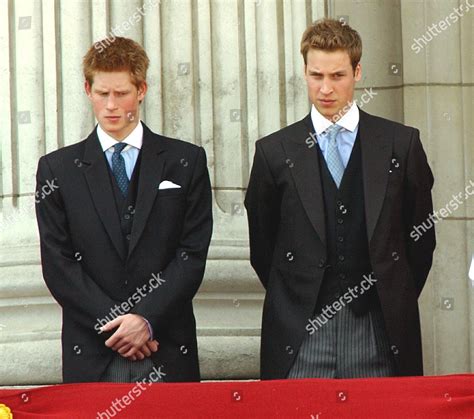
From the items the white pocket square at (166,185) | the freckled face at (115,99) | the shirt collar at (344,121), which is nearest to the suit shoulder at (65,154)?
the freckled face at (115,99)

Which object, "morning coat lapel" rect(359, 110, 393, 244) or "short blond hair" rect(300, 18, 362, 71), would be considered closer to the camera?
"morning coat lapel" rect(359, 110, 393, 244)

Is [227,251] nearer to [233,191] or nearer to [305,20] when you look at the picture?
[233,191]

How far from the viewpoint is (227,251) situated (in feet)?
25.9

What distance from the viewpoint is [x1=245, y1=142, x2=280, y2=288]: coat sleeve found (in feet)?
21.4

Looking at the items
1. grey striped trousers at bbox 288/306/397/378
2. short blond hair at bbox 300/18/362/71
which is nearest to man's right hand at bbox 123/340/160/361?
grey striped trousers at bbox 288/306/397/378

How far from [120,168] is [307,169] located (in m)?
0.80

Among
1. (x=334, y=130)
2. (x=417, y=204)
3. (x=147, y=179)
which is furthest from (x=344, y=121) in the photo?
(x=147, y=179)

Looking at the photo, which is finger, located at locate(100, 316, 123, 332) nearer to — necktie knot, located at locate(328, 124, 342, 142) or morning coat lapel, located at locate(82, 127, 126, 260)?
morning coat lapel, located at locate(82, 127, 126, 260)

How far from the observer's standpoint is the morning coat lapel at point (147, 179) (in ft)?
20.9

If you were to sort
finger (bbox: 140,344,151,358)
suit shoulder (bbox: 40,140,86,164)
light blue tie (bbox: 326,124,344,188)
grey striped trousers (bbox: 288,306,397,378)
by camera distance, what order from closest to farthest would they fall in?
grey striped trousers (bbox: 288,306,397,378) < finger (bbox: 140,344,151,358) < light blue tie (bbox: 326,124,344,188) < suit shoulder (bbox: 40,140,86,164)

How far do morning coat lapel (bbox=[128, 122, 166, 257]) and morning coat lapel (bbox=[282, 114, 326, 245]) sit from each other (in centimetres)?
54

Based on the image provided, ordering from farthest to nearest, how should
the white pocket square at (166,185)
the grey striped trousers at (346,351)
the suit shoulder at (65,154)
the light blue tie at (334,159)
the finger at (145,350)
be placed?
the suit shoulder at (65,154) < the white pocket square at (166,185) < the light blue tie at (334,159) < the finger at (145,350) < the grey striped trousers at (346,351)

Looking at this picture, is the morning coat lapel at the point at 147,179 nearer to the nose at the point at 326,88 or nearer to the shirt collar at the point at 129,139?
the shirt collar at the point at 129,139

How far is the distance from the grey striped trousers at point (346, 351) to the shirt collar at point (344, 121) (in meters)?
0.79
